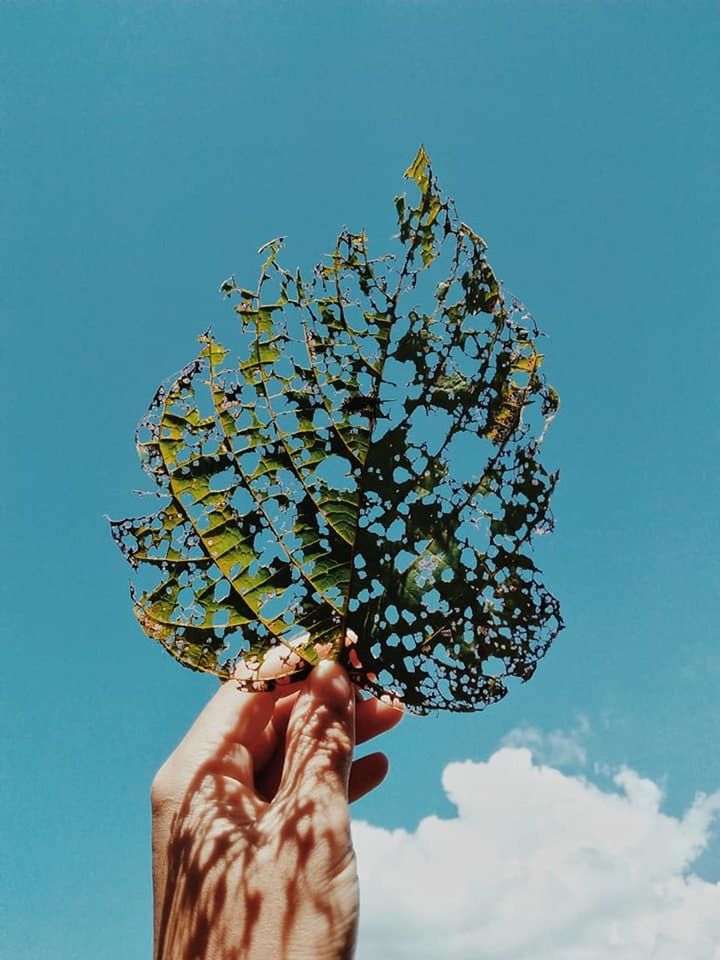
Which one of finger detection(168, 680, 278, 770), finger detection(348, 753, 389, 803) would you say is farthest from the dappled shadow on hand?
finger detection(348, 753, 389, 803)

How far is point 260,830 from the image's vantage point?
2602 mm

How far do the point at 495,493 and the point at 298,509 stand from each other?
75 centimetres

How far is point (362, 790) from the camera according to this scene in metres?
3.40

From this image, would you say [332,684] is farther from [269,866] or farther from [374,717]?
[269,866]

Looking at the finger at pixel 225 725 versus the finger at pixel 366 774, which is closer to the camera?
the finger at pixel 225 725

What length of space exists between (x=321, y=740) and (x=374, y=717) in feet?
1.85

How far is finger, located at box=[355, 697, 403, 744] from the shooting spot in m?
3.25

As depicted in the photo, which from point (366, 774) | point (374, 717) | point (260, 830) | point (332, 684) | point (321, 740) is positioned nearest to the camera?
point (260, 830)

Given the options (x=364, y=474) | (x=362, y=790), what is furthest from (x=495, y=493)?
(x=362, y=790)

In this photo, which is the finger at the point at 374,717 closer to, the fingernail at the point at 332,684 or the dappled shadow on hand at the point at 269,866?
the fingernail at the point at 332,684

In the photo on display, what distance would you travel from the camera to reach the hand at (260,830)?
7.91 feet

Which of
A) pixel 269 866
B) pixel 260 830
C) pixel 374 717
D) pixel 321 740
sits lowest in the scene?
pixel 269 866

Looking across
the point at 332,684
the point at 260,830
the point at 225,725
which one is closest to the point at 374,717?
the point at 332,684

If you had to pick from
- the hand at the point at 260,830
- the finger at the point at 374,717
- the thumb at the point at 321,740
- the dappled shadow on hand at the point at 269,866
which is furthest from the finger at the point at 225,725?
the finger at the point at 374,717
